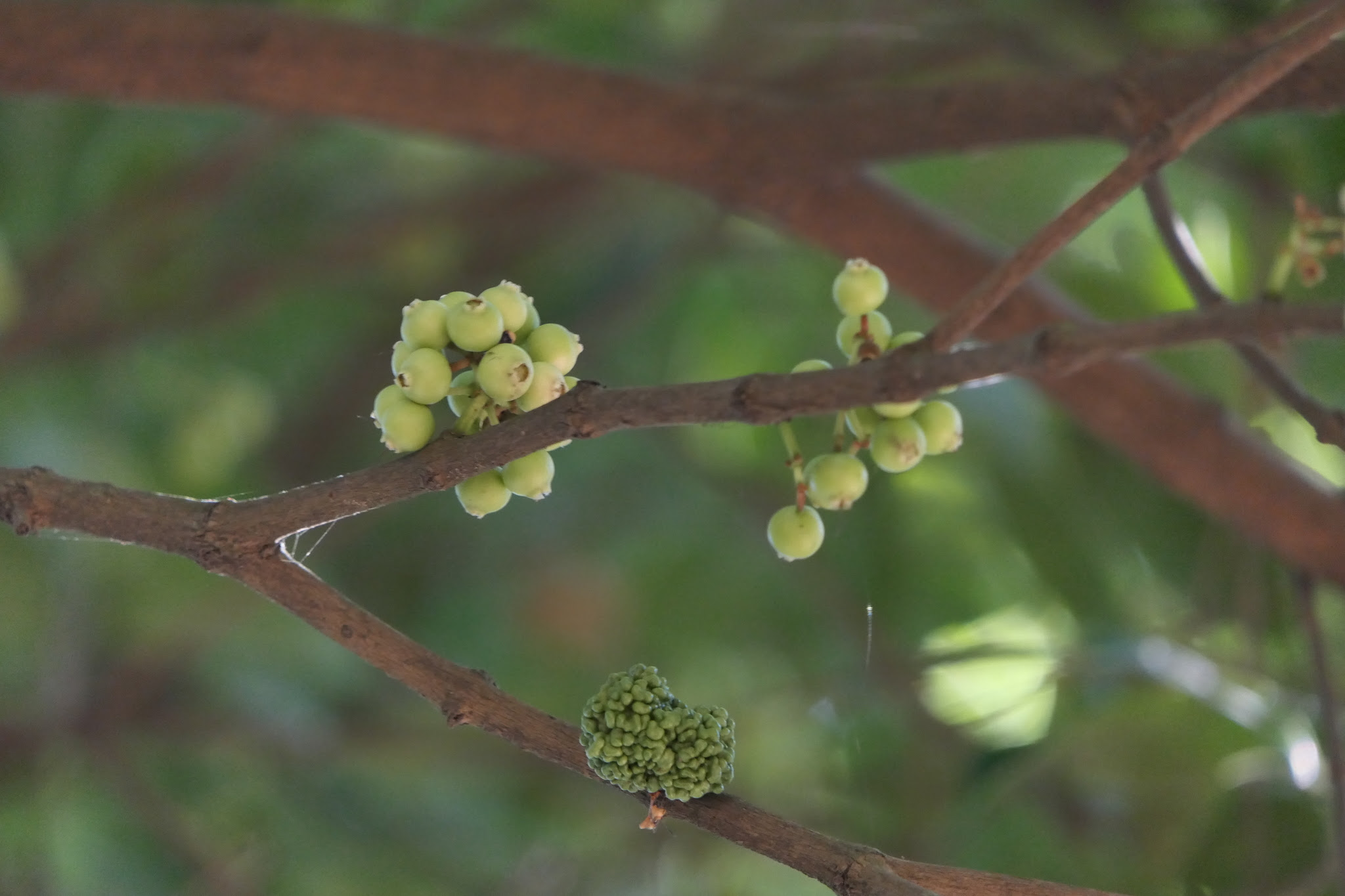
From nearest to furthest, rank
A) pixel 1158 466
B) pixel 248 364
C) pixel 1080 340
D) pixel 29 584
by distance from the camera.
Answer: pixel 1080 340
pixel 1158 466
pixel 29 584
pixel 248 364

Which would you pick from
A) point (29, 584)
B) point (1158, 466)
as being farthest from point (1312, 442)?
point (29, 584)

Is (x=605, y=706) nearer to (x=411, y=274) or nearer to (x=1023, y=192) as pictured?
(x=1023, y=192)

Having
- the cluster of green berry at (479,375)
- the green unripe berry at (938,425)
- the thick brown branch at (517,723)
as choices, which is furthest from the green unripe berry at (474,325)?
the green unripe berry at (938,425)

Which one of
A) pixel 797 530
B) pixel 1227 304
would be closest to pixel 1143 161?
pixel 1227 304

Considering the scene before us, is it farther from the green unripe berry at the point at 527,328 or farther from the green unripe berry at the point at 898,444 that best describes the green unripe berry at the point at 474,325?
the green unripe berry at the point at 898,444

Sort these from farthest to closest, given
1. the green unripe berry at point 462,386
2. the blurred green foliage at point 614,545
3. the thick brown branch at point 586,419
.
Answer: the blurred green foliage at point 614,545
the green unripe berry at point 462,386
the thick brown branch at point 586,419

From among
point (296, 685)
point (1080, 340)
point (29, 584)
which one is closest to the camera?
point (1080, 340)
